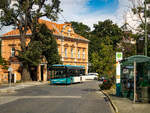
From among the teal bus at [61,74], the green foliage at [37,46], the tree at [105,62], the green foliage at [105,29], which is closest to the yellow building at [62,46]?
the green foliage at [37,46]

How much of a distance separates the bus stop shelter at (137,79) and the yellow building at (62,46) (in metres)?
32.1

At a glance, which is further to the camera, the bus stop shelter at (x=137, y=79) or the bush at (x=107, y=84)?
the bush at (x=107, y=84)

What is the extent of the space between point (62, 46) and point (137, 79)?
40.1 metres

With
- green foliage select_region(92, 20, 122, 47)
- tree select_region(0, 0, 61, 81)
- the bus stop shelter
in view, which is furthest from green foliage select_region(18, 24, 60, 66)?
green foliage select_region(92, 20, 122, 47)

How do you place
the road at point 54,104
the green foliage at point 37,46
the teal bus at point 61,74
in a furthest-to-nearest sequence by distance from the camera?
1. the green foliage at point 37,46
2. the teal bus at point 61,74
3. the road at point 54,104

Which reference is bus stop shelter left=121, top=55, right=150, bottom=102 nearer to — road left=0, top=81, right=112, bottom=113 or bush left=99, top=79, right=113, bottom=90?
road left=0, top=81, right=112, bottom=113

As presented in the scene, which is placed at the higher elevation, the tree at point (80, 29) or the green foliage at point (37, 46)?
the tree at point (80, 29)

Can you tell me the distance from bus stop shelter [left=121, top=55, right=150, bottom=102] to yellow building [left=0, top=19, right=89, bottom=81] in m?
32.1

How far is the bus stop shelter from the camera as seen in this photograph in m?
15.0

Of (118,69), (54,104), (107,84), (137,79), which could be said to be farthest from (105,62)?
(54,104)

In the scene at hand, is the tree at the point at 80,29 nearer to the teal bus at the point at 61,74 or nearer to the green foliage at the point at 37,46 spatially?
the green foliage at the point at 37,46

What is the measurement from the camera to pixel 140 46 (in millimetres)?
22984

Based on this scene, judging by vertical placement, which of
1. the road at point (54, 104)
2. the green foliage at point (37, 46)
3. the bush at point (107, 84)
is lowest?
the road at point (54, 104)

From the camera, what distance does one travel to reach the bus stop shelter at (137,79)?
49.1 ft
